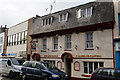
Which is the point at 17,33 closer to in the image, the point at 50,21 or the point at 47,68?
the point at 50,21

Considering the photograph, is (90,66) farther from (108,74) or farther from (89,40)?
(108,74)

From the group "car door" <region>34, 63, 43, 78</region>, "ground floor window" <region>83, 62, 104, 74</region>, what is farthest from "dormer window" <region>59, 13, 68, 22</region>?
"car door" <region>34, 63, 43, 78</region>

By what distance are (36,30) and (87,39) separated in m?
8.69

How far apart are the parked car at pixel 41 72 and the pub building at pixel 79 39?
417 cm

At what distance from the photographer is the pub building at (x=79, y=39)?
45.2 feet

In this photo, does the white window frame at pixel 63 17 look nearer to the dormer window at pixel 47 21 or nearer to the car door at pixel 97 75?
the dormer window at pixel 47 21

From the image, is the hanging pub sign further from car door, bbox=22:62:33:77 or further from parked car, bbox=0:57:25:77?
parked car, bbox=0:57:25:77

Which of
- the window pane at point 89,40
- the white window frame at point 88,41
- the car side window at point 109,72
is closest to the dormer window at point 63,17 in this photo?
the white window frame at point 88,41

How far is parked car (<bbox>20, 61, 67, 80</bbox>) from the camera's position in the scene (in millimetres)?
10742

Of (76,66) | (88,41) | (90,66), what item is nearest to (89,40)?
(88,41)

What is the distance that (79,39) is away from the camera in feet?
51.6

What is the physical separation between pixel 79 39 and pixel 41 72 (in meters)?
6.28

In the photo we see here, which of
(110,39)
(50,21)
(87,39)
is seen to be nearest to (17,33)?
(50,21)

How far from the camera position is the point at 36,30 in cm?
2097
